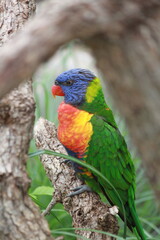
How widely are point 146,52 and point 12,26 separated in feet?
3.04

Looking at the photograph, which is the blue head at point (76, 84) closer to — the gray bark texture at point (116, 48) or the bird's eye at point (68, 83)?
the bird's eye at point (68, 83)

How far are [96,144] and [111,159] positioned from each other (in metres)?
0.10

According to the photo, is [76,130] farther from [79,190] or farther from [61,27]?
[61,27]

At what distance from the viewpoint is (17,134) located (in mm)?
1091

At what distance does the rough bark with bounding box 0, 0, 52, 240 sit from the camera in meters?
1.08

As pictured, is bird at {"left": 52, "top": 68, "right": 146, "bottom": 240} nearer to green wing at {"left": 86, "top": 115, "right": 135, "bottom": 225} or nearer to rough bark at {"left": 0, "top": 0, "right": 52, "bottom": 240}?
green wing at {"left": 86, "top": 115, "right": 135, "bottom": 225}

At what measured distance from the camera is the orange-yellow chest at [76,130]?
178cm

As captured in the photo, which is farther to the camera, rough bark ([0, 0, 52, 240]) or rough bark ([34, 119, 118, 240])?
rough bark ([34, 119, 118, 240])

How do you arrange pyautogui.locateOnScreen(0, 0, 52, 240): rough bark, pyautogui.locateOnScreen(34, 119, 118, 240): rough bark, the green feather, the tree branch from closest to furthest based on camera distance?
the tree branch
pyautogui.locateOnScreen(0, 0, 52, 240): rough bark
pyautogui.locateOnScreen(34, 119, 118, 240): rough bark
the green feather

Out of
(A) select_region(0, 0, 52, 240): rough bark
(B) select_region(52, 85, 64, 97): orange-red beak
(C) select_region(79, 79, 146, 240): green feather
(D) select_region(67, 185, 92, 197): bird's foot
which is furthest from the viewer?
(B) select_region(52, 85, 64, 97): orange-red beak

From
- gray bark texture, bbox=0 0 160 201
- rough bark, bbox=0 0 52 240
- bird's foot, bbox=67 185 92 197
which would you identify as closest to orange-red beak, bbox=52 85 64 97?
bird's foot, bbox=67 185 92 197

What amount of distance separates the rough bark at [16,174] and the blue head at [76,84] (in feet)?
2.47

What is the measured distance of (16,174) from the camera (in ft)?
3.54

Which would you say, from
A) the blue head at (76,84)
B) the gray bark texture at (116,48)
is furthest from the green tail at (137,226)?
the gray bark texture at (116,48)
